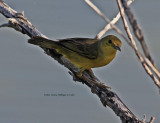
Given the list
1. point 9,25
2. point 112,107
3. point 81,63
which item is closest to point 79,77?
point 81,63

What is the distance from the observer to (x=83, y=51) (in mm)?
5965

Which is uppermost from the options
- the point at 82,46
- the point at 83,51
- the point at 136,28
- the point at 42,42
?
the point at 42,42

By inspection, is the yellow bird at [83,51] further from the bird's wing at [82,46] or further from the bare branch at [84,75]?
the bare branch at [84,75]

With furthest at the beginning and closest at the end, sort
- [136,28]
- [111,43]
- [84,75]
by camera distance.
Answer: [84,75], [111,43], [136,28]

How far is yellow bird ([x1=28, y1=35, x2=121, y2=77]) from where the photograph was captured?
5840mm

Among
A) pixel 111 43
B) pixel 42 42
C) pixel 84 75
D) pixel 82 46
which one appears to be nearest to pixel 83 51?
pixel 82 46

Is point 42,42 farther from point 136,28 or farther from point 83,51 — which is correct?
point 136,28

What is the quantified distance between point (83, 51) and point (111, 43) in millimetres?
549

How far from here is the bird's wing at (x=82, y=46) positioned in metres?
5.91

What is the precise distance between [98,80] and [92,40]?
910 mm

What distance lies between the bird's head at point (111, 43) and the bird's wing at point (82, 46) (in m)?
0.19

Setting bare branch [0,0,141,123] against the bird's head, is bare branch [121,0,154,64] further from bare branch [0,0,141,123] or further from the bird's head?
the bird's head

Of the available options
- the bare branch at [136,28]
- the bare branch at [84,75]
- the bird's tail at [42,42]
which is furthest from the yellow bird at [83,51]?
the bare branch at [136,28]

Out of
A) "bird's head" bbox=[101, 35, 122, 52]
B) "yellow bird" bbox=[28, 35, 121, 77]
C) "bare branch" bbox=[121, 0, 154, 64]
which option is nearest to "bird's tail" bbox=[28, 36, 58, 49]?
"yellow bird" bbox=[28, 35, 121, 77]
